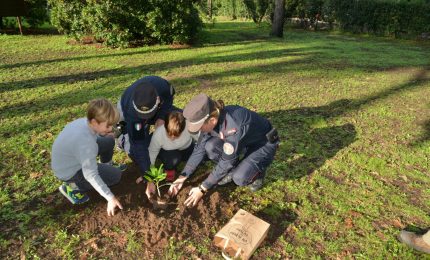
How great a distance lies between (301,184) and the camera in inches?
177

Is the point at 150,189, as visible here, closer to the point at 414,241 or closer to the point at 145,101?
the point at 145,101

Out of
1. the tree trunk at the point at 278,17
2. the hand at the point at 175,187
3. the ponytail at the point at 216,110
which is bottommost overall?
the hand at the point at 175,187

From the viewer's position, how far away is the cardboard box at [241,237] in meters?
3.14

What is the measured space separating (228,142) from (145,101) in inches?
42.0

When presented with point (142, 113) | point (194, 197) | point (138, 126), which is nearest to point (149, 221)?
point (194, 197)

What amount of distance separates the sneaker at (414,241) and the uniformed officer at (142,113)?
2.86 meters

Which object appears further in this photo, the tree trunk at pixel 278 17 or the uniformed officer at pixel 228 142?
the tree trunk at pixel 278 17

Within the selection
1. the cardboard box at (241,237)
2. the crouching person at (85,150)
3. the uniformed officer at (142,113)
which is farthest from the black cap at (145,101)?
the cardboard box at (241,237)

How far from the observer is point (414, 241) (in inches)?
135

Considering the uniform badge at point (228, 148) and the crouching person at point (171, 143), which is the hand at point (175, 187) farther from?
the uniform badge at point (228, 148)

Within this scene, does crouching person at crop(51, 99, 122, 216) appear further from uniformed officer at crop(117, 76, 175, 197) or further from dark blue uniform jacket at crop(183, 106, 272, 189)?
dark blue uniform jacket at crop(183, 106, 272, 189)

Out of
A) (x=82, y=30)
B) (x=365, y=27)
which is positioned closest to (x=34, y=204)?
(x=82, y=30)

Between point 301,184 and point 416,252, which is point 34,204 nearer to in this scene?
point 301,184

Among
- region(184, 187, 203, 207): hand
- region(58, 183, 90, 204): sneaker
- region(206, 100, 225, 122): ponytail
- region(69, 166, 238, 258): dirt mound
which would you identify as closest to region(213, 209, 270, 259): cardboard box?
region(69, 166, 238, 258): dirt mound
